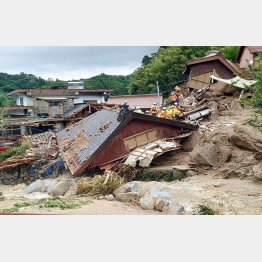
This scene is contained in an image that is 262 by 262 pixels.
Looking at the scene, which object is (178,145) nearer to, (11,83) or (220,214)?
(220,214)

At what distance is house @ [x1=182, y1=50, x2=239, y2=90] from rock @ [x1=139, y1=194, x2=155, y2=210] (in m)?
3.14

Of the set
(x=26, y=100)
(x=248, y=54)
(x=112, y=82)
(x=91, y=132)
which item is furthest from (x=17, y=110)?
(x=248, y=54)

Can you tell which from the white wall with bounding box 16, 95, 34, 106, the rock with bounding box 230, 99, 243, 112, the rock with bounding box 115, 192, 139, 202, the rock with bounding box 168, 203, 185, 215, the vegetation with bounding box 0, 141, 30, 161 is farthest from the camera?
the white wall with bounding box 16, 95, 34, 106

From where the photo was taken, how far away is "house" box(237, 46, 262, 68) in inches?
306

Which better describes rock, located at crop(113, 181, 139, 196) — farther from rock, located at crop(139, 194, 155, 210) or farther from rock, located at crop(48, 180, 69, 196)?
rock, located at crop(48, 180, 69, 196)

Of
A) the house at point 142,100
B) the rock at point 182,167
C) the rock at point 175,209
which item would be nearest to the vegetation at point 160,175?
the rock at point 182,167

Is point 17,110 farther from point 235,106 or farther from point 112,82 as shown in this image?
point 235,106

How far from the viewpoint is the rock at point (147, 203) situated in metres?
5.42

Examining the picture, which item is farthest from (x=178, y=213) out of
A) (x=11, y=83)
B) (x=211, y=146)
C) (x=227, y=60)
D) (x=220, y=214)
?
(x=11, y=83)

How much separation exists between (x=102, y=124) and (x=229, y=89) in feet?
8.92

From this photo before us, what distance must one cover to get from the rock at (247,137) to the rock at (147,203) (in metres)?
2.43

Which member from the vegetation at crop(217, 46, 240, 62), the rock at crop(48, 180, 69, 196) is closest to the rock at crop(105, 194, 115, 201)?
the rock at crop(48, 180, 69, 196)

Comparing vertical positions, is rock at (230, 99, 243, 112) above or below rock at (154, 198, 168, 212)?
above

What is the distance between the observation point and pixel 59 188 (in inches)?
262
